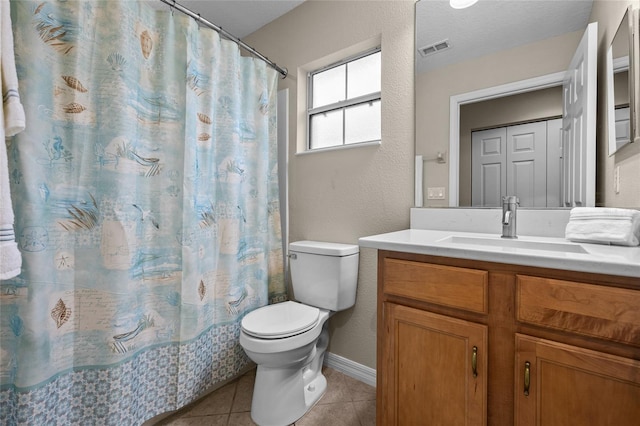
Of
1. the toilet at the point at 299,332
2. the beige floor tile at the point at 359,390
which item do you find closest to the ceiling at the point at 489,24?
the toilet at the point at 299,332

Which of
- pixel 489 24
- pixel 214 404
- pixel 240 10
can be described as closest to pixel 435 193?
pixel 489 24

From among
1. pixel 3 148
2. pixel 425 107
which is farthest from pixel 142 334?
pixel 425 107

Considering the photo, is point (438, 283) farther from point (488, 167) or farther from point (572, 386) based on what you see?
point (488, 167)

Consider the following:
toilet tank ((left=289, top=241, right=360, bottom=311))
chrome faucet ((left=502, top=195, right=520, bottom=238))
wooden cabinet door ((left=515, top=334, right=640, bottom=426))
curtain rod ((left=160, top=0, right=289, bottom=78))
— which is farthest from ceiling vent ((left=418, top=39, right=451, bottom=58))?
wooden cabinet door ((left=515, top=334, right=640, bottom=426))

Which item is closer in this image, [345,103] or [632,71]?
[632,71]

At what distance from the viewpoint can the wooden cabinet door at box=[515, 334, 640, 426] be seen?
676mm

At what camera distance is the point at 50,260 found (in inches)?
42.1

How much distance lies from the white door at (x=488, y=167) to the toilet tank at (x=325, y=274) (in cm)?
74

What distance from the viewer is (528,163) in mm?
1304

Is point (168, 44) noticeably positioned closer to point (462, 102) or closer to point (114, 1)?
point (114, 1)

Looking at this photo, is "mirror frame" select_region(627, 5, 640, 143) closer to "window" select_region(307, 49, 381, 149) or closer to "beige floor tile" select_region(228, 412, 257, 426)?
"window" select_region(307, 49, 381, 149)

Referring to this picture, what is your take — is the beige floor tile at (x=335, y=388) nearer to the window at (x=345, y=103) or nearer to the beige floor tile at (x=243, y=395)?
the beige floor tile at (x=243, y=395)

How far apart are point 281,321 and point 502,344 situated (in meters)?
1.01

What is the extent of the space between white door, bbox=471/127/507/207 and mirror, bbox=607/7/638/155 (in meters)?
0.36
